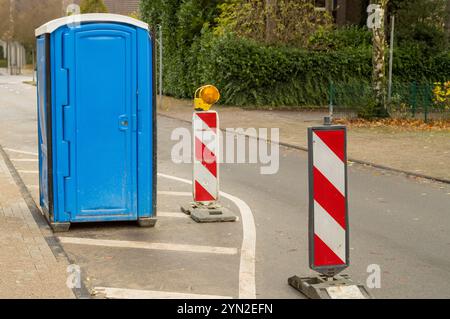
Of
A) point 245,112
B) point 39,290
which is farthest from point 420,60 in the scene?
point 39,290

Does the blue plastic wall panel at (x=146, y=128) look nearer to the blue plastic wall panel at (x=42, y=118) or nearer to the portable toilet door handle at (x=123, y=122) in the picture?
the portable toilet door handle at (x=123, y=122)

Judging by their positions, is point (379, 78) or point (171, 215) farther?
point (379, 78)

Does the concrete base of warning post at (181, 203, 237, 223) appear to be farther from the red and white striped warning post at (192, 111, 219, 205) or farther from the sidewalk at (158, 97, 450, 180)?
the sidewalk at (158, 97, 450, 180)

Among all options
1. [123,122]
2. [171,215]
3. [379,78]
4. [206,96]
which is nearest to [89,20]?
[123,122]

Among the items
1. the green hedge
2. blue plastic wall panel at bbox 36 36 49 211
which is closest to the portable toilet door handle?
blue plastic wall panel at bbox 36 36 49 211

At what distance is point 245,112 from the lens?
86.8ft

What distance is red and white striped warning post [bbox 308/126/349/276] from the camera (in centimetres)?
584

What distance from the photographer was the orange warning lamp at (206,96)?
888 centimetres

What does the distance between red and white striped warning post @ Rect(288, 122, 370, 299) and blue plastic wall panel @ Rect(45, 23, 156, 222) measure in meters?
2.82

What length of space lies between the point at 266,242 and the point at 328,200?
6.49 ft

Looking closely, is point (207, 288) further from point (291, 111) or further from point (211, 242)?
point (291, 111)

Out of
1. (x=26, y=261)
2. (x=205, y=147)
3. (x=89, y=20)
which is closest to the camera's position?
(x=26, y=261)

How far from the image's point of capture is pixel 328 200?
592 cm

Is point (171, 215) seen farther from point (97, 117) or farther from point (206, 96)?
point (97, 117)
